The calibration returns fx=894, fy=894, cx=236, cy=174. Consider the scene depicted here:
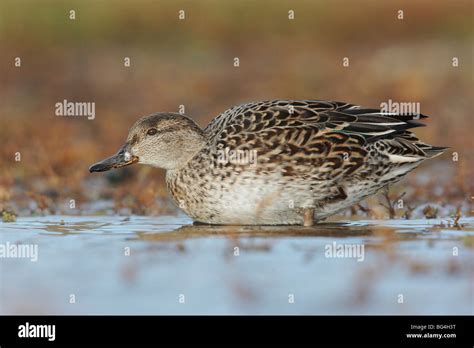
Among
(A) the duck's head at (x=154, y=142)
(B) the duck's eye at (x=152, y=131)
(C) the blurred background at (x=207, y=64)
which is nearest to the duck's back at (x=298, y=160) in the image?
(A) the duck's head at (x=154, y=142)

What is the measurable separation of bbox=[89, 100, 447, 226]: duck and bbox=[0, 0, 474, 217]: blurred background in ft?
9.91

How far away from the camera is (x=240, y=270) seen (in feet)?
19.2

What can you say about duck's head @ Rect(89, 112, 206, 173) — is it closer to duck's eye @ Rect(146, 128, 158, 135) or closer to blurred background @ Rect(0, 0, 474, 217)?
duck's eye @ Rect(146, 128, 158, 135)

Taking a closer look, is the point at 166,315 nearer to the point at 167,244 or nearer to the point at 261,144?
the point at 167,244

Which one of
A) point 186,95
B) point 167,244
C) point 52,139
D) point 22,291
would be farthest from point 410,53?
point 22,291

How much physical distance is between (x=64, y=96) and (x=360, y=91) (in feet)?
16.0

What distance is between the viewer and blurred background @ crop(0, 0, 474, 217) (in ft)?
41.1

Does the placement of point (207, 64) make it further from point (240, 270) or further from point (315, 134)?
point (240, 270)

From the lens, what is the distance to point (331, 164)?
24.0ft

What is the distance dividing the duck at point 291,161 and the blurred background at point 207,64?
302 centimetres

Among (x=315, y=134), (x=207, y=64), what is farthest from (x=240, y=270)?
(x=207, y=64)

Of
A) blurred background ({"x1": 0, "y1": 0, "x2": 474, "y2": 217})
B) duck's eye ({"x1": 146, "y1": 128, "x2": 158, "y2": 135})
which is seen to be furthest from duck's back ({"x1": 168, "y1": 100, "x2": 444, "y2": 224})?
blurred background ({"x1": 0, "y1": 0, "x2": 474, "y2": 217})

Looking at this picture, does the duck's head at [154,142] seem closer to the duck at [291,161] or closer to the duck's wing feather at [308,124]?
the duck at [291,161]

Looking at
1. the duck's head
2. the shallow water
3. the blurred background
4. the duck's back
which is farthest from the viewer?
the blurred background
